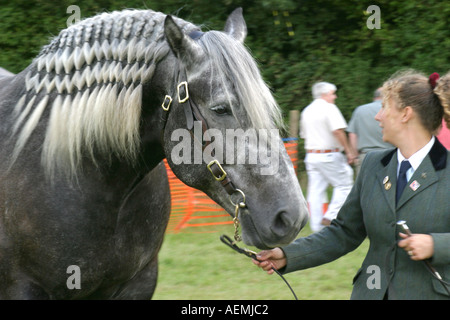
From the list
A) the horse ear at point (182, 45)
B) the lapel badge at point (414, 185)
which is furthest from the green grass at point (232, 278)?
the horse ear at point (182, 45)

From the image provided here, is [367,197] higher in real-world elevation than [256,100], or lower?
lower

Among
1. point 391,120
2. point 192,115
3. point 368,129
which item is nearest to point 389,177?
point 391,120

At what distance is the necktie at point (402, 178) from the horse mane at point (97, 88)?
114 centimetres

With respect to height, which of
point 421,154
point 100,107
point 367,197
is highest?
point 100,107

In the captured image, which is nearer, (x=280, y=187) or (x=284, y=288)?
(x=280, y=187)

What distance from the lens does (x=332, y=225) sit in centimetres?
310

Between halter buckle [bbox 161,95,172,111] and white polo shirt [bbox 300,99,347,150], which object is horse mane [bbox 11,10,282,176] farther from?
white polo shirt [bbox 300,99,347,150]

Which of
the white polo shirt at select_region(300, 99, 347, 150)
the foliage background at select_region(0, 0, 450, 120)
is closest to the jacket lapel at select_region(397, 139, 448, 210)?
the white polo shirt at select_region(300, 99, 347, 150)

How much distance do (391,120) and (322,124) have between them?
5383 millimetres

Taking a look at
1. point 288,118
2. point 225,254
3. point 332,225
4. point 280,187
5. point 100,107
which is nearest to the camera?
point 280,187

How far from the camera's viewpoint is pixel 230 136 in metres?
2.71

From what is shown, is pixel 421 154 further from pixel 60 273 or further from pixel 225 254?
pixel 225 254

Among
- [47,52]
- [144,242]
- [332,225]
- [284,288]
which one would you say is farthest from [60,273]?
[284,288]

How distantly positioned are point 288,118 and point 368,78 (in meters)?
1.54
